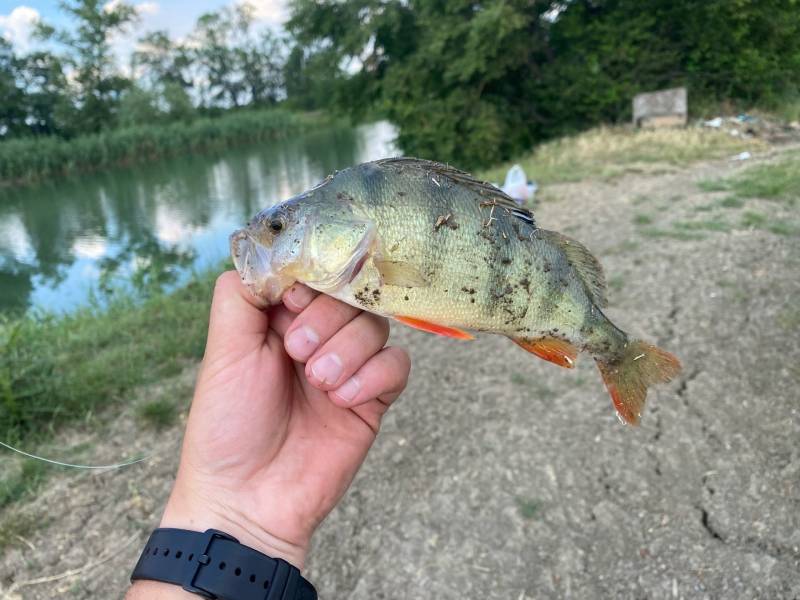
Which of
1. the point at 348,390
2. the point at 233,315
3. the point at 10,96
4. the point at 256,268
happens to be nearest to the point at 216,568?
the point at 348,390

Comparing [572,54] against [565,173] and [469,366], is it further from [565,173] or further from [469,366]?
[469,366]

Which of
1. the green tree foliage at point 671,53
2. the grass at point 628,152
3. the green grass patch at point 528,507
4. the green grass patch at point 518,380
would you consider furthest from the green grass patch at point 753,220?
the green tree foliage at point 671,53

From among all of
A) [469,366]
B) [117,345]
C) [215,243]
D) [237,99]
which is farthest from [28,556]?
[237,99]

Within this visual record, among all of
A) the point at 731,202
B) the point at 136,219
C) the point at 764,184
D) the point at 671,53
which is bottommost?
the point at 136,219

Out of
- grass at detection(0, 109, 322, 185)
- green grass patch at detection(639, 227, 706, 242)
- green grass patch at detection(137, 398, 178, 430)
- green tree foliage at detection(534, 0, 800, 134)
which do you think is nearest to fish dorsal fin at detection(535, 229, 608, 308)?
green grass patch at detection(137, 398, 178, 430)

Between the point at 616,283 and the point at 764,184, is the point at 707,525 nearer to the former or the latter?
the point at 616,283

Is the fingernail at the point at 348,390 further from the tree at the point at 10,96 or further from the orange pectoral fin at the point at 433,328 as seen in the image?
the tree at the point at 10,96

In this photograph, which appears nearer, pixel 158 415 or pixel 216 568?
pixel 216 568
